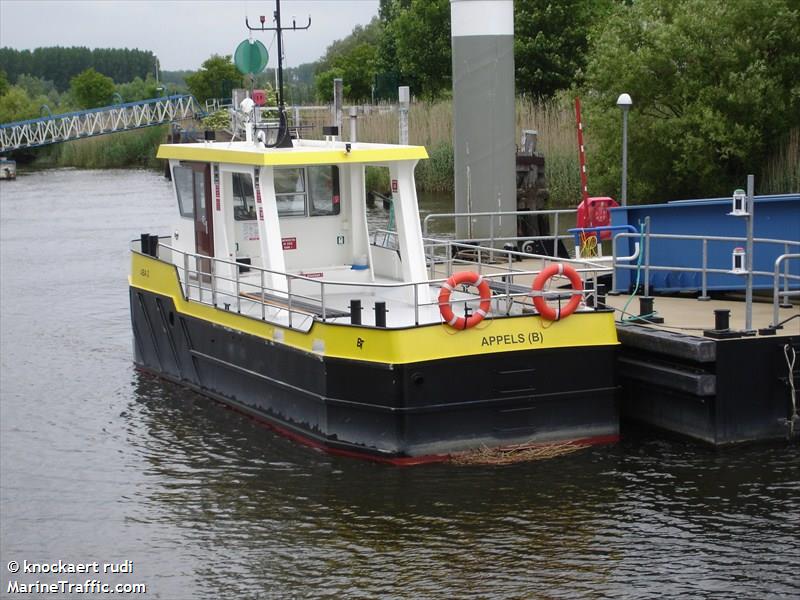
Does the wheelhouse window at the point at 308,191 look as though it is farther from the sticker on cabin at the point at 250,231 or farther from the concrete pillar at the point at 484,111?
the concrete pillar at the point at 484,111

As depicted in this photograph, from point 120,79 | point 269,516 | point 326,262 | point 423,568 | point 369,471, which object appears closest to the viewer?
point 423,568

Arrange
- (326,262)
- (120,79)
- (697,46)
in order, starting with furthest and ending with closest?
(120,79) → (697,46) → (326,262)

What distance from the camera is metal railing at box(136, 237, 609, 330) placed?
13875mm

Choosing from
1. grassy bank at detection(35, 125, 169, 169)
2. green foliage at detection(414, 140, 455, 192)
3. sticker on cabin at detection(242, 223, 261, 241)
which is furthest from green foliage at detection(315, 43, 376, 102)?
sticker on cabin at detection(242, 223, 261, 241)

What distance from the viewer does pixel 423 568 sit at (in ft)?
36.2

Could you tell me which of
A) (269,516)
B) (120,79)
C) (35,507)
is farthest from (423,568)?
(120,79)

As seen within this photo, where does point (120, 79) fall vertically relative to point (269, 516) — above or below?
above

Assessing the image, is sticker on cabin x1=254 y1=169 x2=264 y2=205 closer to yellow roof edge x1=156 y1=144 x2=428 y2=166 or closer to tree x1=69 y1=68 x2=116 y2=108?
yellow roof edge x1=156 y1=144 x2=428 y2=166

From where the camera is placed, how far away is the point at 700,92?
27.0m

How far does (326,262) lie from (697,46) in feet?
45.1

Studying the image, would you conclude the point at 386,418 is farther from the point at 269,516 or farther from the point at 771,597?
the point at 771,597

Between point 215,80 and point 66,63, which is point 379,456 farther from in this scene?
point 66,63

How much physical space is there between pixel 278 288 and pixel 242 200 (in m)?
1.67

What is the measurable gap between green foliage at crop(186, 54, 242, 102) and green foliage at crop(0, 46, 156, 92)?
10580 centimetres
